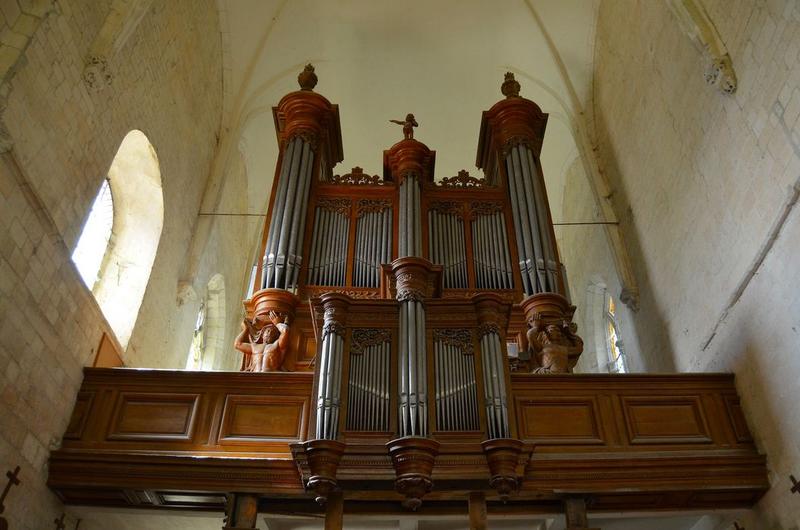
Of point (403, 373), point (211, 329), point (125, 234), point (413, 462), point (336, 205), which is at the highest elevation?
point (336, 205)

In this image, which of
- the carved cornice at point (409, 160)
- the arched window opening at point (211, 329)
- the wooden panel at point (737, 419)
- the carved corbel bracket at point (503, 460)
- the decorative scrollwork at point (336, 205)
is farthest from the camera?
the arched window opening at point (211, 329)

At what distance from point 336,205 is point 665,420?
18.3 feet

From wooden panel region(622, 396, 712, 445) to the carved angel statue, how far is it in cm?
93

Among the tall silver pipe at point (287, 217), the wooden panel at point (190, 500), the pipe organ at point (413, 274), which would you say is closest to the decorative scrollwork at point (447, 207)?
the pipe organ at point (413, 274)

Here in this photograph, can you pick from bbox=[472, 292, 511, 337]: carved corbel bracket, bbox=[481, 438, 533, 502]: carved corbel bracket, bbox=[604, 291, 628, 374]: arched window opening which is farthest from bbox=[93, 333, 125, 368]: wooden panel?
bbox=[604, 291, 628, 374]: arched window opening

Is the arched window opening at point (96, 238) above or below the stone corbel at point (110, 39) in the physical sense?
below

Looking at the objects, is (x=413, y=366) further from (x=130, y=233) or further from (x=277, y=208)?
(x=130, y=233)

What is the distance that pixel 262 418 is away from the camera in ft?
23.5

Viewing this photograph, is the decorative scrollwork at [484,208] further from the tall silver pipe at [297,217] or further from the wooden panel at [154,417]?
the wooden panel at [154,417]

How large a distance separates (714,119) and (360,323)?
450 cm

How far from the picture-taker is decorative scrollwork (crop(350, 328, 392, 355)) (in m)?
7.07

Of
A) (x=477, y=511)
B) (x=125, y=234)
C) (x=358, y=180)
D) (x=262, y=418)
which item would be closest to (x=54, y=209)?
(x=125, y=234)

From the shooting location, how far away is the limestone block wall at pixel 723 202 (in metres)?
6.59

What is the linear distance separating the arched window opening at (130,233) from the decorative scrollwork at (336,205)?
2282mm
